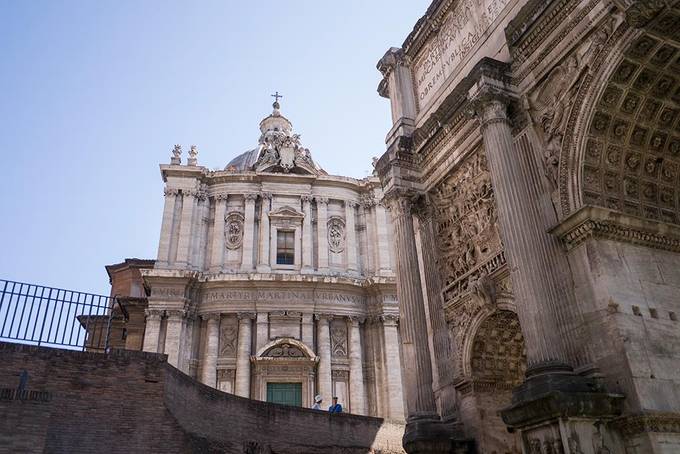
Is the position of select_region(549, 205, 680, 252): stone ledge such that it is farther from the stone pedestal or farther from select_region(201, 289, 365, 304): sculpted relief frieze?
select_region(201, 289, 365, 304): sculpted relief frieze

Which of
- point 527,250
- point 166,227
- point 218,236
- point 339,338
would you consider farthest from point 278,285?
point 527,250

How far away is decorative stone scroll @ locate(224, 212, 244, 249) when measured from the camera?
3048cm

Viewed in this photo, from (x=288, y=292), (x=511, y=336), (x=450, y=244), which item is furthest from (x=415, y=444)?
(x=288, y=292)

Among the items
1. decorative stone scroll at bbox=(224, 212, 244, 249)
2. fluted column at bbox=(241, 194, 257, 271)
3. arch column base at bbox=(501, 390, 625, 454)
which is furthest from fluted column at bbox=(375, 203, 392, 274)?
arch column base at bbox=(501, 390, 625, 454)

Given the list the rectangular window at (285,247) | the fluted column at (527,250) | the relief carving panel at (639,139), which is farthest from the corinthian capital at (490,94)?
the rectangular window at (285,247)

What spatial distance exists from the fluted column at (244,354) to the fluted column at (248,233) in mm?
2767

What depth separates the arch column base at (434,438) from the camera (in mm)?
11883

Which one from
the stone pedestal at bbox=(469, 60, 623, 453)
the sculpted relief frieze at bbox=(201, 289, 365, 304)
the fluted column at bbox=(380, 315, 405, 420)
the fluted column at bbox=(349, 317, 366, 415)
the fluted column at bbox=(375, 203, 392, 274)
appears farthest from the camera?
the fluted column at bbox=(375, 203, 392, 274)

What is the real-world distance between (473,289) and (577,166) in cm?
353

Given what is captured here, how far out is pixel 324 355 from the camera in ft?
90.9

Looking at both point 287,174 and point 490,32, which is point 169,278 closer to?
point 287,174

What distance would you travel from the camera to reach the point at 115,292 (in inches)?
1558

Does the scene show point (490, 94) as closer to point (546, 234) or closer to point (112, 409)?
point (546, 234)

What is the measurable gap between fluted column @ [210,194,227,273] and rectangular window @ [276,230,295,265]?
2906 mm
